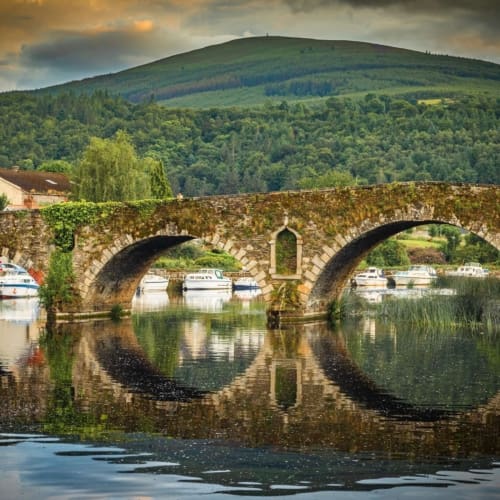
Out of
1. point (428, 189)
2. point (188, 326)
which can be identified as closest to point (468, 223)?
point (428, 189)

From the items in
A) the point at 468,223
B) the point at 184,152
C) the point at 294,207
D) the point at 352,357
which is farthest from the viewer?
the point at 184,152

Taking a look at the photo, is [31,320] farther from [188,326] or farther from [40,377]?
[40,377]

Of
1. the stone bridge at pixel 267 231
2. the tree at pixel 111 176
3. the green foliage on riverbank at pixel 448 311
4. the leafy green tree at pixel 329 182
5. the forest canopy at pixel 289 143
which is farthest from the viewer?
the forest canopy at pixel 289 143

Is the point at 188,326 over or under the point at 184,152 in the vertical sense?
under

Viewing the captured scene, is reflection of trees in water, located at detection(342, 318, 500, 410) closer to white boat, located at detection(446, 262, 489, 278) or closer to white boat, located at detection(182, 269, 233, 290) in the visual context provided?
white boat, located at detection(182, 269, 233, 290)

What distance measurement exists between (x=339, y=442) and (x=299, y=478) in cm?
252

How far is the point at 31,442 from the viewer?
18781 mm

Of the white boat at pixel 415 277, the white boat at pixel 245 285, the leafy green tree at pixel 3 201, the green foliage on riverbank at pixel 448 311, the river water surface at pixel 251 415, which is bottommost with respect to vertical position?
the river water surface at pixel 251 415

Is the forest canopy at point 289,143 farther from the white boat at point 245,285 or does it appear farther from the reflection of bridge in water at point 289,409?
the reflection of bridge in water at point 289,409

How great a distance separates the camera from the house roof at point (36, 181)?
4023 inches

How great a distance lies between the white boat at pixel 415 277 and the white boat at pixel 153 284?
1521 centimetres

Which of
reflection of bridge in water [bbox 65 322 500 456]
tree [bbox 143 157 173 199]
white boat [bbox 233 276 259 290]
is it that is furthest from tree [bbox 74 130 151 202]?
reflection of bridge in water [bbox 65 322 500 456]

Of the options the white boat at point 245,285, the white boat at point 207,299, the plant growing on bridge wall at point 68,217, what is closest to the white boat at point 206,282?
the white boat at point 207,299

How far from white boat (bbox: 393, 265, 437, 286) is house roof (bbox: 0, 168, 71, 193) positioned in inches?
1326
